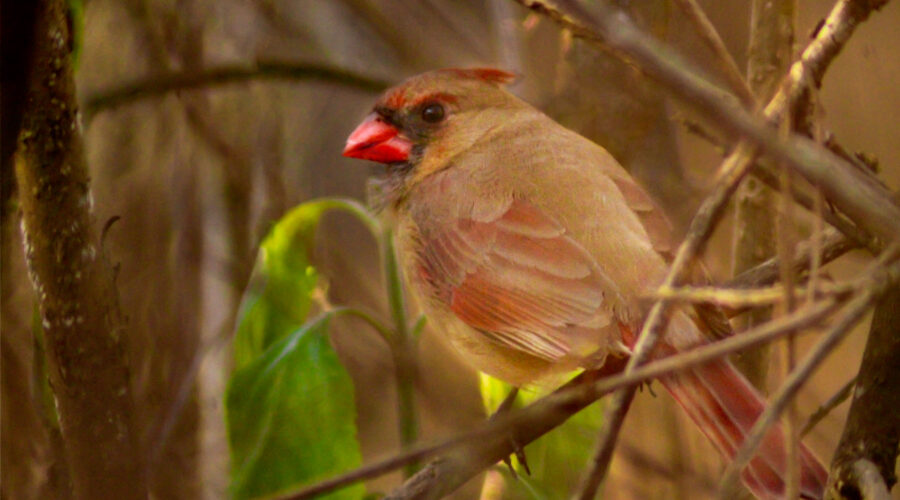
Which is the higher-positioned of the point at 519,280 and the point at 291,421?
the point at 519,280

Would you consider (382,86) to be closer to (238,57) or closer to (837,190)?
(238,57)

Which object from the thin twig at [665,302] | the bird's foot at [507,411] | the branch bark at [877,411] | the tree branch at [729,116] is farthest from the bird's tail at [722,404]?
the tree branch at [729,116]

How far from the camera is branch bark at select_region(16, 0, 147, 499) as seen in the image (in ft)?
4.83

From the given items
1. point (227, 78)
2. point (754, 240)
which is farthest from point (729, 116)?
point (227, 78)

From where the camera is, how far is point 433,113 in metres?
2.27

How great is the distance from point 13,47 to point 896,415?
4.23 feet

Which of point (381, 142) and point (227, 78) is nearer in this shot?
point (381, 142)

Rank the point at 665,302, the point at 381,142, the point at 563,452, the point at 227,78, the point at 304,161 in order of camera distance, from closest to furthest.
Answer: the point at 665,302, the point at 563,452, the point at 381,142, the point at 227,78, the point at 304,161

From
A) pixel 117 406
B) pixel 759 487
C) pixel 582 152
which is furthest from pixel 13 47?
pixel 582 152

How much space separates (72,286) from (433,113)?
0.98 meters

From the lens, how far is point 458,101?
227 centimetres

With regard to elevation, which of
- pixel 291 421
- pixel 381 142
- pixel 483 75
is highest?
pixel 483 75

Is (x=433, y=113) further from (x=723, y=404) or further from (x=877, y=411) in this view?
(x=877, y=411)

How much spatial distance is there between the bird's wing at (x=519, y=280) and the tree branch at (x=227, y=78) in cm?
105
